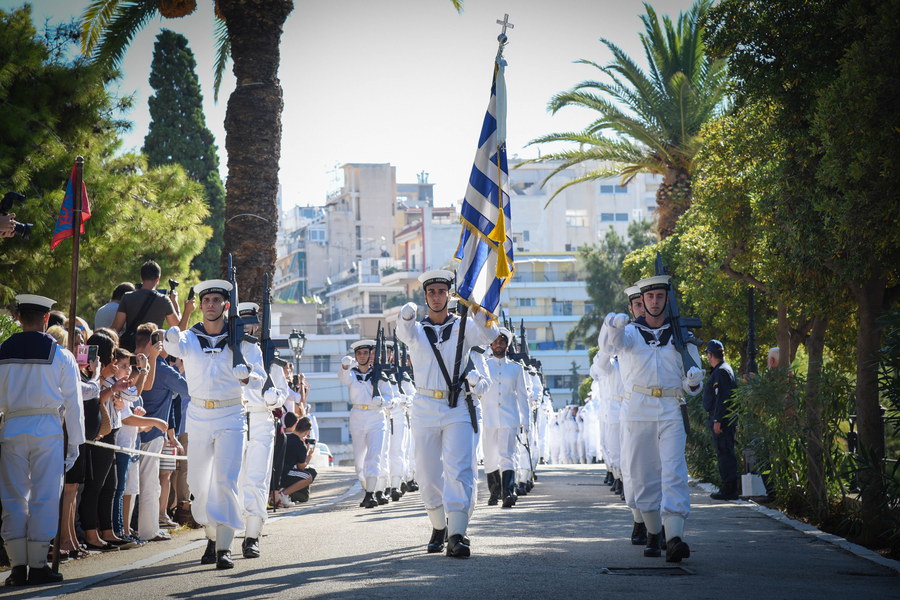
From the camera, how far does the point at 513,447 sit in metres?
16.5

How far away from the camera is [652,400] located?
33.8 ft

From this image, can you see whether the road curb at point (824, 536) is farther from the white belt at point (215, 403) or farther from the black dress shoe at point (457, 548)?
the white belt at point (215, 403)

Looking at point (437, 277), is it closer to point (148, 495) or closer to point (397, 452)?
point (148, 495)

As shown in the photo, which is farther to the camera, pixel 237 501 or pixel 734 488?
pixel 734 488

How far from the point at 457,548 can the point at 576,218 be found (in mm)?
97040

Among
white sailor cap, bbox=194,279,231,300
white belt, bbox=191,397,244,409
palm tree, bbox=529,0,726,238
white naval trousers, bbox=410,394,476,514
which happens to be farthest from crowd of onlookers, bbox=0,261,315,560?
palm tree, bbox=529,0,726,238

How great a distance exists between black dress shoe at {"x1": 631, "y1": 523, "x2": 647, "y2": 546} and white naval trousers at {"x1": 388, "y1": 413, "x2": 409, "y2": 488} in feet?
29.1

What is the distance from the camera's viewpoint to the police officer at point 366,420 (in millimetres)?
17594

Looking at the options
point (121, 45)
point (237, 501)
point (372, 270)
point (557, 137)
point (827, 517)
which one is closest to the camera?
point (237, 501)

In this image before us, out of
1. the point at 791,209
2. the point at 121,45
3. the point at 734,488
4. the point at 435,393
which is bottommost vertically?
the point at 734,488

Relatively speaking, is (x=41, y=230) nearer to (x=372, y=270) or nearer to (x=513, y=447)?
(x=513, y=447)

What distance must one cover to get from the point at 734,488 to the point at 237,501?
9.19 metres

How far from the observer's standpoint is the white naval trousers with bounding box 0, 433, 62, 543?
913cm

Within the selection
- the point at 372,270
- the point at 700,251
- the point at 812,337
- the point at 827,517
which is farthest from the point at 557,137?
the point at 372,270
